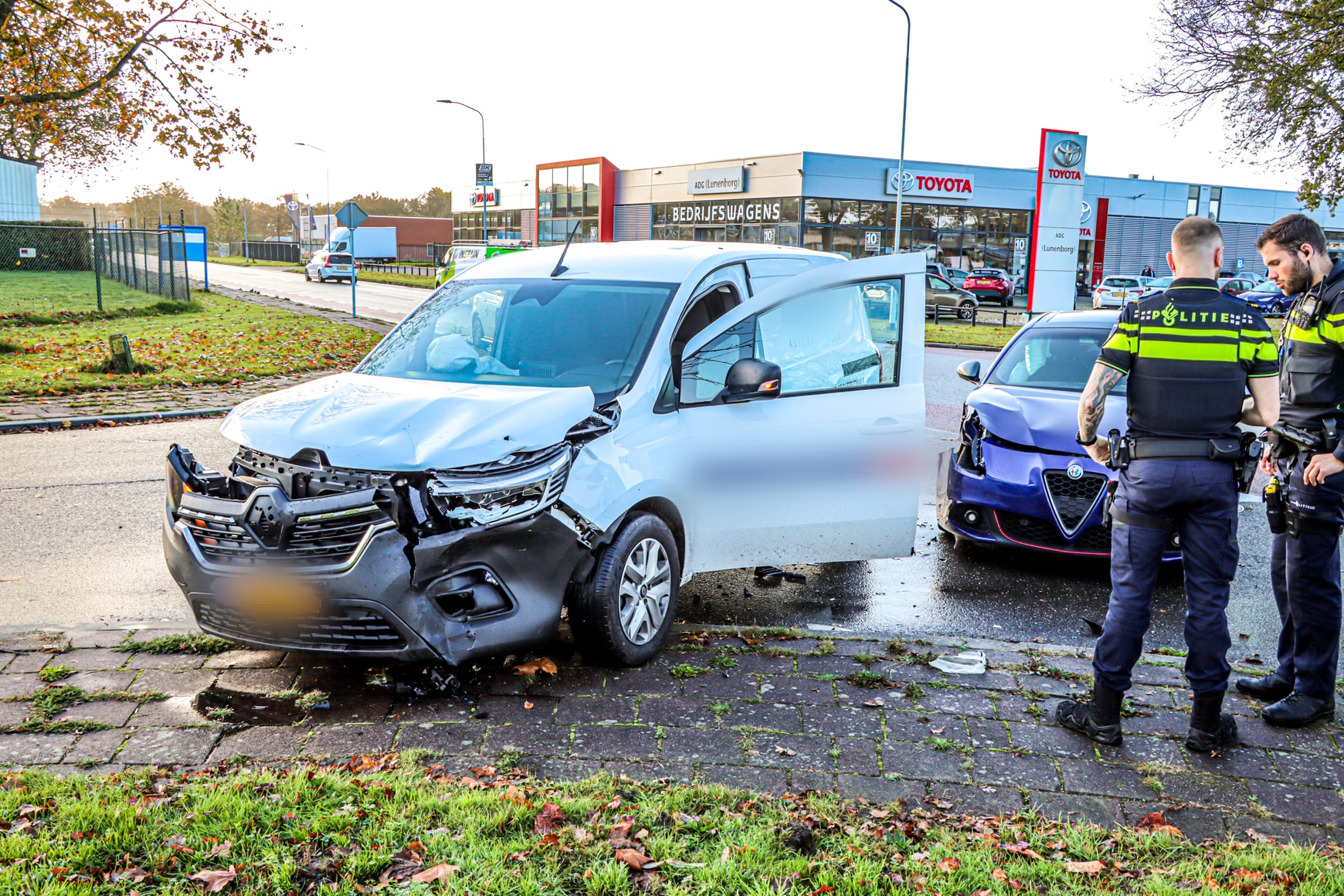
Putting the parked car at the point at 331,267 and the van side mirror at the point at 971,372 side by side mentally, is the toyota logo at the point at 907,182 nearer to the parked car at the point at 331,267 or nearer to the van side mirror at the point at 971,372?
the parked car at the point at 331,267

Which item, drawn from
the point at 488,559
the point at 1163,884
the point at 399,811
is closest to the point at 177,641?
the point at 488,559

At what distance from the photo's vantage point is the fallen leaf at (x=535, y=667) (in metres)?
4.59

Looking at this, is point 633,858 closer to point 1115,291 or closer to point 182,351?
point 182,351

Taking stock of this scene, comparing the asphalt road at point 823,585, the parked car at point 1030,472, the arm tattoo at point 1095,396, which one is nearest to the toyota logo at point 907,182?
the asphalt road at point 823,585

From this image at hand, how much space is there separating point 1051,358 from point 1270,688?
11.8 feet

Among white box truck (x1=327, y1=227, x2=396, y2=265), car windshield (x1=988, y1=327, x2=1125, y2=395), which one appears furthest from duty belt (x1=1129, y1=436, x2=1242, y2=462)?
white box truck (x1=327, y1=227, x2=396, y2=265)

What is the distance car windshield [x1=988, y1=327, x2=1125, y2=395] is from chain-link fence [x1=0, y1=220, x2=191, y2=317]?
68.2 ft

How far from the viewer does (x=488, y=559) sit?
4117mm

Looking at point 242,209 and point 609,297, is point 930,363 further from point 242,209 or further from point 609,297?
point 242,209

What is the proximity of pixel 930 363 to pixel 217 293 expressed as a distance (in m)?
26.1

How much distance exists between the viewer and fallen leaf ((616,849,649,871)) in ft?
9.88

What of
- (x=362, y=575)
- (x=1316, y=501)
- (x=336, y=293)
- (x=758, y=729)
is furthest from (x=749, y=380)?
(x=336, y=293)

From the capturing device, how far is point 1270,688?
454 centimetres

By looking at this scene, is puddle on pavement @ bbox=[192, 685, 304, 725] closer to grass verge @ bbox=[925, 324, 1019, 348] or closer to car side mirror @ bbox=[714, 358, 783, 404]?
car side mirror @ bbox=[714, 358, 783, 404]
